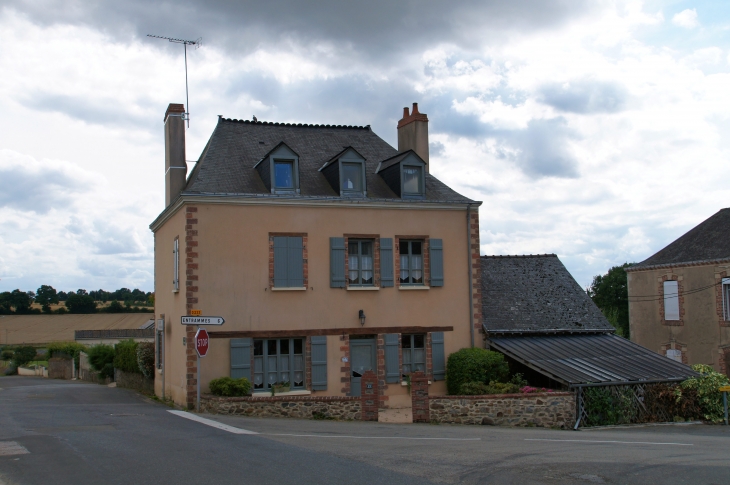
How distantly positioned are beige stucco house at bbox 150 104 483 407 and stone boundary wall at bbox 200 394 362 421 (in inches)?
64.9

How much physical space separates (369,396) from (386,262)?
187 inches

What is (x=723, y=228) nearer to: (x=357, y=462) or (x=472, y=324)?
(x=472, y=324)

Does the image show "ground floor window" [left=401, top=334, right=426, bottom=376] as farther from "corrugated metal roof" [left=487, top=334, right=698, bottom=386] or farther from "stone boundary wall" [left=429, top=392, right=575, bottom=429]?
"stone boundary wall" [left=429, top=392, right=575, bottom=429]

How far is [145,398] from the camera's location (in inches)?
885

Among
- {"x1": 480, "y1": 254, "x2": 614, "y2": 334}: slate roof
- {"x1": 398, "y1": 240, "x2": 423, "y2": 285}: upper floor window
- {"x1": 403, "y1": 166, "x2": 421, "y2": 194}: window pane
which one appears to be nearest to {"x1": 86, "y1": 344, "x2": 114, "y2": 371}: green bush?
{"x1": 398, "y1": 240, "x2": 423, "y2": 285}: upper floor window

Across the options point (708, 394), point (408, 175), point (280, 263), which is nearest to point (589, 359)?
point (708, 394)

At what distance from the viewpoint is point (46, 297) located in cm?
9625

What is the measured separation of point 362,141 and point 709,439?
13.7 metres

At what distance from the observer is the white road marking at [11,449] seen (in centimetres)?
1045

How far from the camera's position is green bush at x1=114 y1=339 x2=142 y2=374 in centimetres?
2709

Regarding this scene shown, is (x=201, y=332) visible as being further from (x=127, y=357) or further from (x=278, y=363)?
(x=127, y=357)

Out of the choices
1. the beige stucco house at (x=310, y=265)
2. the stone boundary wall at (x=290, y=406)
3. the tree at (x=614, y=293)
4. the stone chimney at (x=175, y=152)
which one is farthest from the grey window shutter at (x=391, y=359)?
the tree at (x=614, y=293)

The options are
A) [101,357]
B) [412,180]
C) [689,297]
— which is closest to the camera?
[412,180]

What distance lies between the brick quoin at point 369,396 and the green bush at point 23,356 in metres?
53.9
